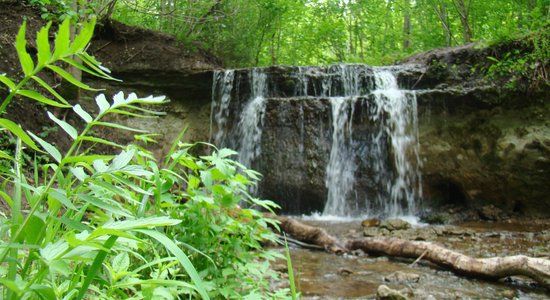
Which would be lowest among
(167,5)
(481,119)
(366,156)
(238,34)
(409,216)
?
(409,216)

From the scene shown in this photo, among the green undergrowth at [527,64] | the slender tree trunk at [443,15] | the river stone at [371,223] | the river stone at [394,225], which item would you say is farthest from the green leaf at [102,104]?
the slender tree trunk at [443,15]

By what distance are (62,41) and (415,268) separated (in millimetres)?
4308

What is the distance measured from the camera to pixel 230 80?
922 centimetres

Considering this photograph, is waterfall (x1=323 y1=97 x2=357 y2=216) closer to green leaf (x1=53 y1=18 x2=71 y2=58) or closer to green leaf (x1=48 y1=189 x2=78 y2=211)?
green leaf (x1=48 y1=189 x2=78 y2=211)

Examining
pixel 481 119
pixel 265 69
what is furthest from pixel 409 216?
pixel 265 69

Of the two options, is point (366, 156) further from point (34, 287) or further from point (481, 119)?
point (34, 287)

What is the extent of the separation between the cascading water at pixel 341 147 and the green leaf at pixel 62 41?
7884 millimetres

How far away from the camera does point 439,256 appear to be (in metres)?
4.23

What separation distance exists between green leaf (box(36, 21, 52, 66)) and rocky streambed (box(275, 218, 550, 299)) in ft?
6.43

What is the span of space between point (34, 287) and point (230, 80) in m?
8.77

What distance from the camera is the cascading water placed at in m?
8.25

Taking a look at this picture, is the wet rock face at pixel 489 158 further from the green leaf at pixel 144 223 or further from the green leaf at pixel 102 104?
the green leaf at pixel 144 223

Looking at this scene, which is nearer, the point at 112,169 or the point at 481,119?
the point at 112,169

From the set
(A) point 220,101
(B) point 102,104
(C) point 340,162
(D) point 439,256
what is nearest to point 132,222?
(B) point 102,104
